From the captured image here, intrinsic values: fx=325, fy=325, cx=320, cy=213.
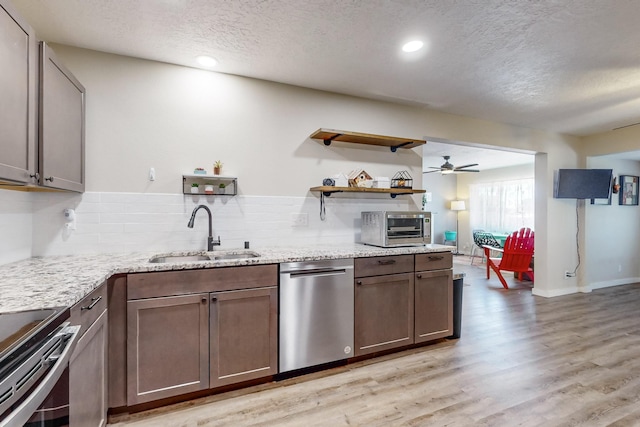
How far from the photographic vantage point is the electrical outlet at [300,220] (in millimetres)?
3090

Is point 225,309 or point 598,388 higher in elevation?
point 225,309

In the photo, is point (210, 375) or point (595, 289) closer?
point (210, 375)

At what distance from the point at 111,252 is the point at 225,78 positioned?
5.62ft

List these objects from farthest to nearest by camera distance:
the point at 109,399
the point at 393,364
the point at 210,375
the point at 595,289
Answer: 1. the point at 595,289
2. the point at 393,364
3. the point at 210,375
4. the point at 109,399

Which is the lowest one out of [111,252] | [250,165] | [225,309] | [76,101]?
[225,309]

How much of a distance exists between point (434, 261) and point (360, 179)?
40.7 inches

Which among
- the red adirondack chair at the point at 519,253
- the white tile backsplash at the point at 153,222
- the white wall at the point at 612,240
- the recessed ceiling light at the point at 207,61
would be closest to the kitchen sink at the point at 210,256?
the white tile backsplash at the point at 153,222

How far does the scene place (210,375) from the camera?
6.92 ft

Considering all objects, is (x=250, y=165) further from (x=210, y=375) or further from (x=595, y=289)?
(x=595, y=289)

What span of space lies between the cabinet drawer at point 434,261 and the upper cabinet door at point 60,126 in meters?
2.67

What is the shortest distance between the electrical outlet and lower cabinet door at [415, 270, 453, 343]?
3.70 feet

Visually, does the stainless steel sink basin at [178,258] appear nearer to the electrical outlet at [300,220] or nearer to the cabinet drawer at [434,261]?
the electrical outlet at [300,220]

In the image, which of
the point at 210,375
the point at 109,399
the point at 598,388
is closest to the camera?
the point at 109,399

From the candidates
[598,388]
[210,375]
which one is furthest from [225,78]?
[598,388]
